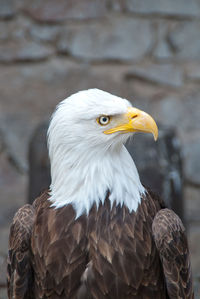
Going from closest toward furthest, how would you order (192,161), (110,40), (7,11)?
(7,11) → (110,40) → (192,161)

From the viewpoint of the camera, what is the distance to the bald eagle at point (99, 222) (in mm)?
2488

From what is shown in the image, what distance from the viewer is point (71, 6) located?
4.95 metres

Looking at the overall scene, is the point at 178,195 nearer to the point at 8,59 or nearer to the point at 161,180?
the point at 161,180

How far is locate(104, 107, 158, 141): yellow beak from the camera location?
2.46 metres

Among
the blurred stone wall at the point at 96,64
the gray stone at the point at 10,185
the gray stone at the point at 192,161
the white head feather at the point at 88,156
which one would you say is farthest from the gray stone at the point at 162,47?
the white head feather at the point at 88,156

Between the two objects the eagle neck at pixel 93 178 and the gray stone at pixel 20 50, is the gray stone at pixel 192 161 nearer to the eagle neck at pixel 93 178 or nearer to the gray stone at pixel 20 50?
the gray stone at pixel 20 50

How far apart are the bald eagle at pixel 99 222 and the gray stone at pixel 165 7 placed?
2618mm

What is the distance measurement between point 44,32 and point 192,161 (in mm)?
1593

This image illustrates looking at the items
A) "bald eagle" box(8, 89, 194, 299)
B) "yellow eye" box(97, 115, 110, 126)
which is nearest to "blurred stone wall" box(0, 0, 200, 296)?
"bald eagle" box(8, 89, 194, 299)

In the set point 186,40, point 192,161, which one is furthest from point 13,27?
point 192,161

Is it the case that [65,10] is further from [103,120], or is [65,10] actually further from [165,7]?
[103,120]

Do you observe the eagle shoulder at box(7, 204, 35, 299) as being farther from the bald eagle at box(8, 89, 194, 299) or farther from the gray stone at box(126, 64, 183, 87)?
the gray stone at box(126, 64, 183, 87)

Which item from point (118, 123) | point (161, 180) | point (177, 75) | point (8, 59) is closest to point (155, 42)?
point (177, 75)

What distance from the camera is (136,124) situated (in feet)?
8.09
